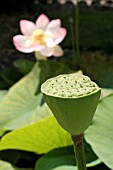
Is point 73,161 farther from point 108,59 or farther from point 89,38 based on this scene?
point 89,38

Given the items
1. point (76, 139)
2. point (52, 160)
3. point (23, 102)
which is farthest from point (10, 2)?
point (76, 139)

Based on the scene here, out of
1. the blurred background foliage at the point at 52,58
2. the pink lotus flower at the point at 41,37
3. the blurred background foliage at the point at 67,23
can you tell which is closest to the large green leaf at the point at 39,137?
the blurred background foliage at the point at 52,58

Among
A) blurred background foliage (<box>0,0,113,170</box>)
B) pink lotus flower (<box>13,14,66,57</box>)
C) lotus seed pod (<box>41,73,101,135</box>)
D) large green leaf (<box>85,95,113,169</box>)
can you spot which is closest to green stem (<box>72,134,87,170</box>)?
lotus seed pod (<box>41,73,101,135</box>)

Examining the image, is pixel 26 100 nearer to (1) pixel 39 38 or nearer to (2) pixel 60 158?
(1) pixel 39 38

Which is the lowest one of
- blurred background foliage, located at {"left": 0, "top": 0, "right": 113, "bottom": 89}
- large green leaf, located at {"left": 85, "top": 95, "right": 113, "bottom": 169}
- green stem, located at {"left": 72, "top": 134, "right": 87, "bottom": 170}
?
blurred background foliage, located at {"left": 0, "top": 0, "right": 113, "bottom": 89}

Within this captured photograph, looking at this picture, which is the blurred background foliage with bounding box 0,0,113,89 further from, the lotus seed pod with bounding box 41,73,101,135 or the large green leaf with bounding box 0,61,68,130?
the lotus seed pod with bounding box 41,73,101,135

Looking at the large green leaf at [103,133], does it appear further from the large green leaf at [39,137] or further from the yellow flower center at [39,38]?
the yellow flower center at [39,38]

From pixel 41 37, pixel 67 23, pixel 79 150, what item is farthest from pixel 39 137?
pixel 67 23
